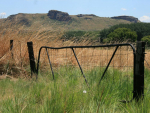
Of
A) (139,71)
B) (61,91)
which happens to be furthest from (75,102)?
(139,71)

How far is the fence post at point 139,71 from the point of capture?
234 centimetres

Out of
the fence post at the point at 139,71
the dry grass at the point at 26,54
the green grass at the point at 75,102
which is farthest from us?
the dry grass at the point at 26,54

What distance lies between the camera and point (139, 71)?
7.80 feet

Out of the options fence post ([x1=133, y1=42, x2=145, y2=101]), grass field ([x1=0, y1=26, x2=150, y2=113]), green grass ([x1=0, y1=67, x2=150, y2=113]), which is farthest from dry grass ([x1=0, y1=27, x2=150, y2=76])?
fence post ([x1=133, y1=42, x2=145, y2=101])

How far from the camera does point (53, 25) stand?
272 inches

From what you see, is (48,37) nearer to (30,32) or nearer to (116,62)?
(30,32)

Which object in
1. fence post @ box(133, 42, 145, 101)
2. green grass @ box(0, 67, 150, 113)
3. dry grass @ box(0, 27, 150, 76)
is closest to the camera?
green grass @ box(0, 67, 150, 113)

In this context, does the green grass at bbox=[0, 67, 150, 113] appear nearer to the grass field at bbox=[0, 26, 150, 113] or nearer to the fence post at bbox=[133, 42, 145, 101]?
the grass field at bbox=[0, 26, 150, 113]

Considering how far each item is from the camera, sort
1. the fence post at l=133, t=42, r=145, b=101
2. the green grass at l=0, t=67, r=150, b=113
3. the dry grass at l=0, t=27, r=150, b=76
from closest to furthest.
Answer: the green grass at l=0, t=67, r=150, b=113, the fence post at l=133, t=42, r=145, b=101, the dry grass at l=0, t=27, r=150, b=76

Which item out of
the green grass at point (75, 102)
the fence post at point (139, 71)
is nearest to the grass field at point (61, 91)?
the green grass at point (75, 102)

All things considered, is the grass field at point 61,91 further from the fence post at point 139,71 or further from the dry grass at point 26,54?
the fence post at point 139,71

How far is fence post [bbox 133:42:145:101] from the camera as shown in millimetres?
2340

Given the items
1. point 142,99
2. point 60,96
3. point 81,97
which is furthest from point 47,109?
point 142,99

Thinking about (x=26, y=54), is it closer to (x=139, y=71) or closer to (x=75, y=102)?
(x=75, y=102)
